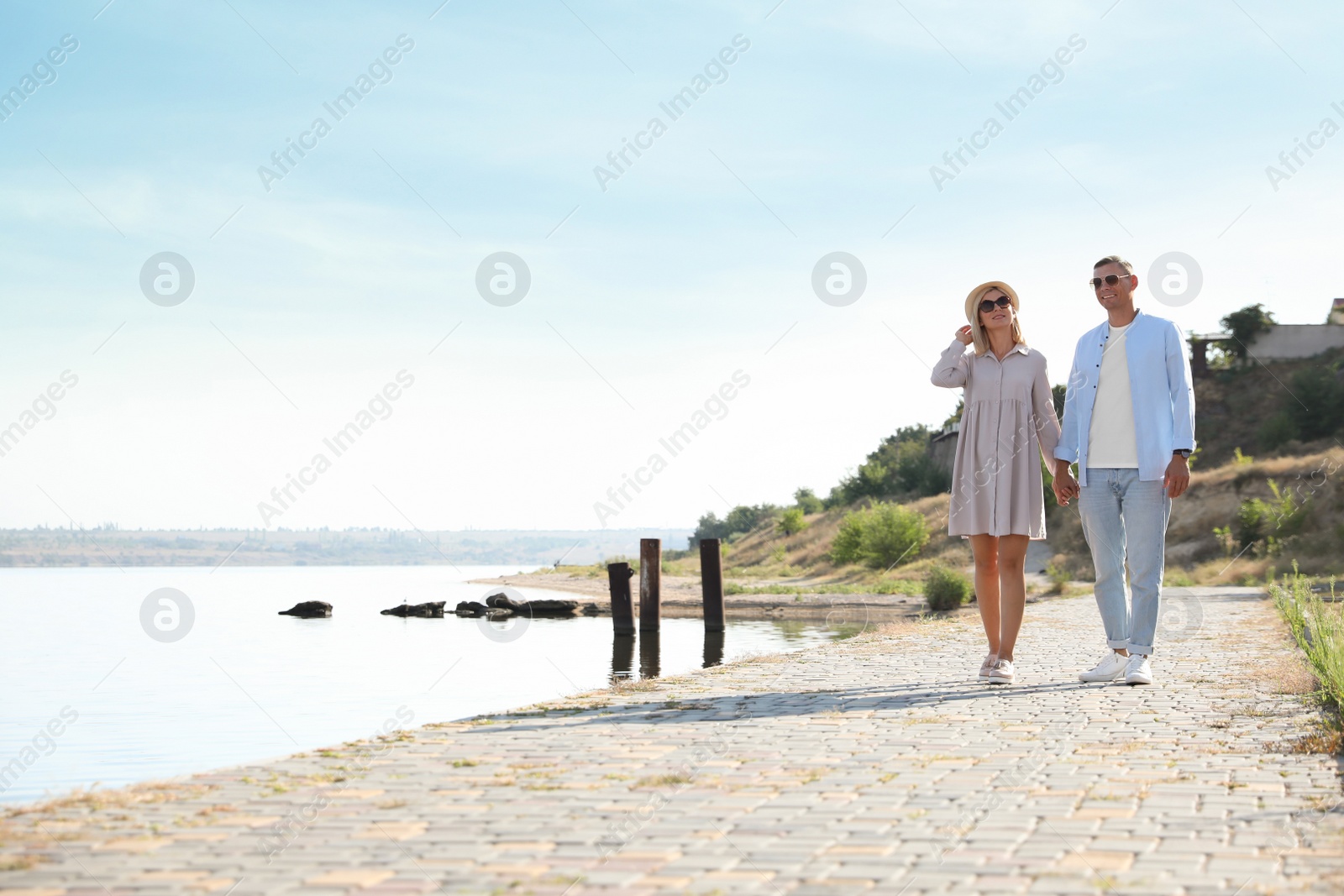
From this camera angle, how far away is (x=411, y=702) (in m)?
12.1

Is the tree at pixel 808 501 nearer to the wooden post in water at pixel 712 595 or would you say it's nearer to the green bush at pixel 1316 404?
the green bush at pixel 1316 404

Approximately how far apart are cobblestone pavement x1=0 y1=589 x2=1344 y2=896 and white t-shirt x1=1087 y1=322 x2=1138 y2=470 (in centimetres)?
151

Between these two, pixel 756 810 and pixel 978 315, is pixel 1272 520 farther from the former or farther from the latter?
pixel 756 810

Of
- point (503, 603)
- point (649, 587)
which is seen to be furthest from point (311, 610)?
point (649, 587)

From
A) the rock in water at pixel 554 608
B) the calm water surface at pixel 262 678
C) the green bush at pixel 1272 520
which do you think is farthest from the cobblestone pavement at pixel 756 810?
the green bush at pixel 1272 520

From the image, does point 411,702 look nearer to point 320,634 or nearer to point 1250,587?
point 320,634

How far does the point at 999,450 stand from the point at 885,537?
31200 millimetres

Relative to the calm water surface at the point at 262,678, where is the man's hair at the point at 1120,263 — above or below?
above

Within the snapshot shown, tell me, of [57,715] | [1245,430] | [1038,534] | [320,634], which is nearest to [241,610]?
[320,634]

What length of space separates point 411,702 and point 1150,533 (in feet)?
25.8

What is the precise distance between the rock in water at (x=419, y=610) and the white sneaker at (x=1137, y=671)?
24.6 m

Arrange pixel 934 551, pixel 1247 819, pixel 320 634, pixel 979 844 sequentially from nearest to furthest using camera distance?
pixel 979 844 < pixel 1247 819 < pixel 320 634 < pixel 934 551

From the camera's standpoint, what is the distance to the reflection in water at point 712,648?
614 inches

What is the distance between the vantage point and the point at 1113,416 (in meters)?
7.27
